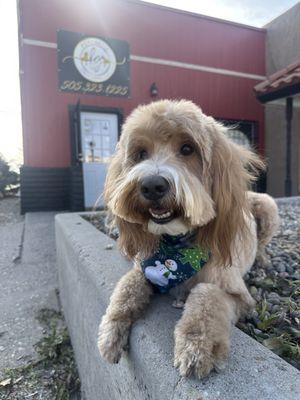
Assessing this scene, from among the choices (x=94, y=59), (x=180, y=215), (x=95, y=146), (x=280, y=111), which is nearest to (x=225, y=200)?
(x=180, y=215)

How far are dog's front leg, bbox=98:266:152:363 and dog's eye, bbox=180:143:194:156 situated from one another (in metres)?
0.73

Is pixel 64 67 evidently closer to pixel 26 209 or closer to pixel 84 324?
pixel 26 209

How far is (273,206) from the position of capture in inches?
112

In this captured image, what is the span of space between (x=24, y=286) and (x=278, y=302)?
3334 millimetres

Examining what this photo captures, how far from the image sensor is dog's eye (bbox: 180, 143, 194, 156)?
1716mm

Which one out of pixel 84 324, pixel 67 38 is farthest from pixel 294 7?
pixel 84 324

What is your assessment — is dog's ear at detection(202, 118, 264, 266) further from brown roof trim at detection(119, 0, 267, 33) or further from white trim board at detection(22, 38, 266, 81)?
brown roof trim at detection(119, 0, 267, 33)

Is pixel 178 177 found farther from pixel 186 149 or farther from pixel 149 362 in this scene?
pixel 149 362

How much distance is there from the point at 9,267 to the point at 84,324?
124 inches

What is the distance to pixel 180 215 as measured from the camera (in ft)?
5.14

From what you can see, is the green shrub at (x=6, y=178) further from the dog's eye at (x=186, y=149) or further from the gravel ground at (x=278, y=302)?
the dog's eye at (x=186, y=149)

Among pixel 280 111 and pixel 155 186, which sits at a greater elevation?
pixel 280 111

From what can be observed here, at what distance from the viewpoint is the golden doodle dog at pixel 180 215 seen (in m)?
1.52

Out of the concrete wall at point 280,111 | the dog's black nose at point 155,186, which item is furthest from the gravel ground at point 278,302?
the concrete wall at point 280,111
